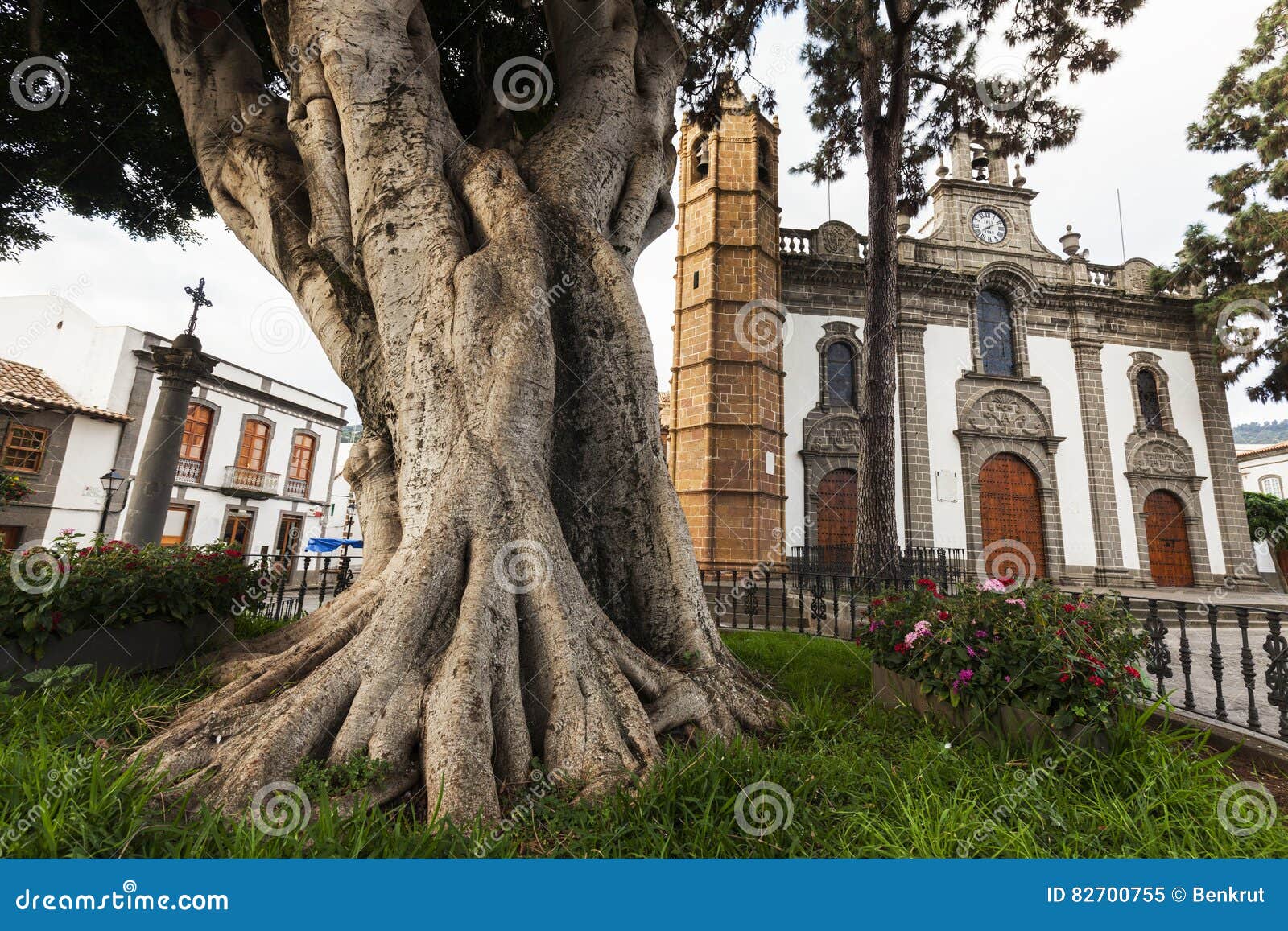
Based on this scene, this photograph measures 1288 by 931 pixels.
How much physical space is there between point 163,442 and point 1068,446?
2198 cm

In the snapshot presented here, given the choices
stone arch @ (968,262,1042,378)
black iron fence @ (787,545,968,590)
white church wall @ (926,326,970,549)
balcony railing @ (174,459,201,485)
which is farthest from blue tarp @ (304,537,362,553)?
stone arch @ (968,262,1042,378)

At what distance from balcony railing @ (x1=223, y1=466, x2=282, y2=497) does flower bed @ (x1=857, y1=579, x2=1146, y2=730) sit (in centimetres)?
2294

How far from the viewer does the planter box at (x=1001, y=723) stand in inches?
112

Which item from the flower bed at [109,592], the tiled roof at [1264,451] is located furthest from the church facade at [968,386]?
the tiled roof at [1264,451]

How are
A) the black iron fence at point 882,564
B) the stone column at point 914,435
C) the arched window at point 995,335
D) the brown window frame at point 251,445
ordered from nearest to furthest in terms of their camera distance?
→ the black iron fence at point 882,564 < the stone column at point 914,435 < the arched window at point 995,335 < the brown window frame at point 251,445

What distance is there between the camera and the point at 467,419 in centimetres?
353

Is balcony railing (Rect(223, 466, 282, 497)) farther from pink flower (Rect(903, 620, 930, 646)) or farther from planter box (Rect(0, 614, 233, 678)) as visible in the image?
pink flower (Rect(903, 620, 930, 646))

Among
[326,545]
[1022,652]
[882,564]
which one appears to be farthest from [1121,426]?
[326,545]

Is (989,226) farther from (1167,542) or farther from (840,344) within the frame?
(1167,542)

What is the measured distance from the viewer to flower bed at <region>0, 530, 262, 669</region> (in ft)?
11.3

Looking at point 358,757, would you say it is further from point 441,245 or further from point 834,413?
point 834,413

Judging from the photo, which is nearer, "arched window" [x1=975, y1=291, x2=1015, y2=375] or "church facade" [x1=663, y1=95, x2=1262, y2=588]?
"church facade" [x1=663, y1=95, x2=1262, y2=588]

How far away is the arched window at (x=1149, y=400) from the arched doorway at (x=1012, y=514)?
4761 millimetres

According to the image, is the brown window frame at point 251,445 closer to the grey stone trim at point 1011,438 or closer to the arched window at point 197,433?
the arched window at point 197,433
